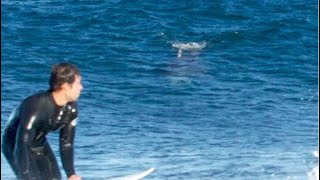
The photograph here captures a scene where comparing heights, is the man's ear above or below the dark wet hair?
below

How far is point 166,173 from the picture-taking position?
36.3ft

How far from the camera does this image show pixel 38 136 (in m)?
7.14

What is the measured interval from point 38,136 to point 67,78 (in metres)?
0.64

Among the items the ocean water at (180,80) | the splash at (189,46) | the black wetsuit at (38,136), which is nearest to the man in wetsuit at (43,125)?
the black wetsuit at (38,136)

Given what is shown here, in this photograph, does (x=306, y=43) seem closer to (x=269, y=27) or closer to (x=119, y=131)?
(x=269, y=27)

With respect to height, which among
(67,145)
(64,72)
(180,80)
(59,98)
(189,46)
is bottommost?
(189,46)

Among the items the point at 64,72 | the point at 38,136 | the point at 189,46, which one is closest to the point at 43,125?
the point at 38,136

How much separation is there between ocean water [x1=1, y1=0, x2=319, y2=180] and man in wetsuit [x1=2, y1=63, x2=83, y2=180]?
114 inches

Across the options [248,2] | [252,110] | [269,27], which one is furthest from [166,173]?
[248,2]

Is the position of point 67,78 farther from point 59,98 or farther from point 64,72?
point 59,98

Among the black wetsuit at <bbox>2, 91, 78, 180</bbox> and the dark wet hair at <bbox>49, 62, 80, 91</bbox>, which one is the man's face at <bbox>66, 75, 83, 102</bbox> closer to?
the dark wet hair at <bbox>49, 62, 80, 91</bbox>

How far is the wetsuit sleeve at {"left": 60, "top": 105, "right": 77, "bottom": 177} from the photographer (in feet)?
23.2

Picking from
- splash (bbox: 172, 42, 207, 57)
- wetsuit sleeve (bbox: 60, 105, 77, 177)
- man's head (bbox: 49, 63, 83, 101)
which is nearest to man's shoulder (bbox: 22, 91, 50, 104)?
man's head (bbox: 49, 63, 83, 101)

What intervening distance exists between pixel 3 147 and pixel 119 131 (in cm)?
713
